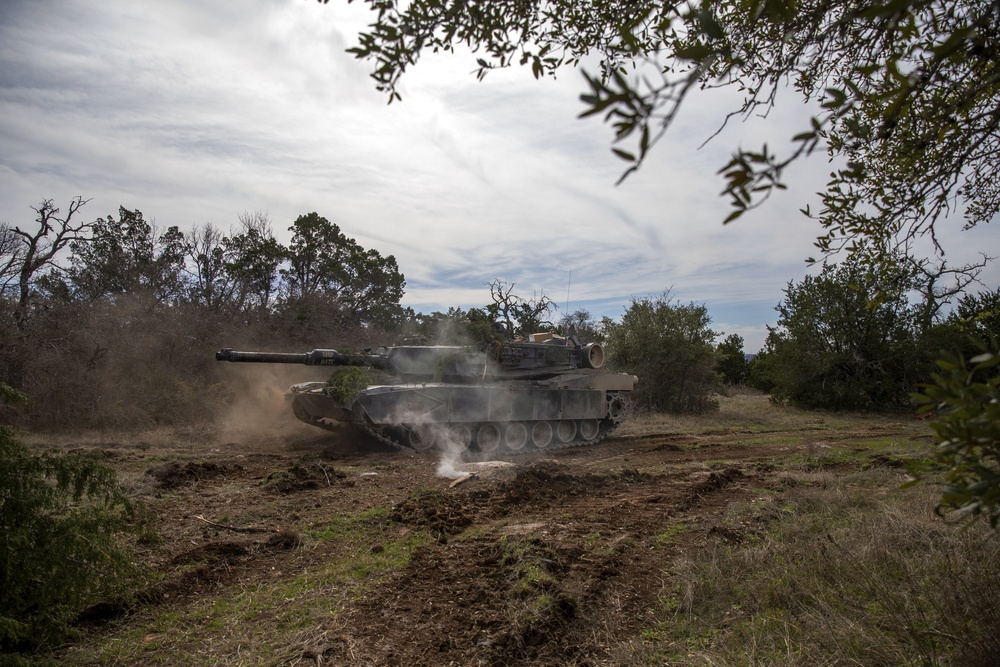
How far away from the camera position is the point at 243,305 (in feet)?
80.0

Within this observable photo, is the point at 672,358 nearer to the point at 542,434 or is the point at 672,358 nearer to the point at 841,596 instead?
the point at 542,434

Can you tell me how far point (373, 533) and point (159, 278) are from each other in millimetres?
19978

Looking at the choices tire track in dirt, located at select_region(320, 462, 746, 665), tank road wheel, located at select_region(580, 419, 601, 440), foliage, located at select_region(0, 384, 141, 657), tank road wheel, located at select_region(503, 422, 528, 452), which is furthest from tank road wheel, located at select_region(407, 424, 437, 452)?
foliage, located at select_region(0, 384, 141, 657)

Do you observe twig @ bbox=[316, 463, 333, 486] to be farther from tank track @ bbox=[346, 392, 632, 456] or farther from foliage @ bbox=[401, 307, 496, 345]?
foliage @ bbox=[401, 307, 496, 345]

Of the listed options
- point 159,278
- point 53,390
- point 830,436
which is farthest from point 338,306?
point 830,436

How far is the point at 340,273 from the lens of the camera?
29.5 meters

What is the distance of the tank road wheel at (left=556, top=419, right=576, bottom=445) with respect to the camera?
50.3 ft

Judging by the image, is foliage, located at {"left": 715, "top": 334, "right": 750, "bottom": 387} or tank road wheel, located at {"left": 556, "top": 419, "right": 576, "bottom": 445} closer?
tank road wheel, located at {"left": 556, "top": 419, "right": 576, "bottom": 445}

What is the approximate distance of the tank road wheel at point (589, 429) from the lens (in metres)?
15.9

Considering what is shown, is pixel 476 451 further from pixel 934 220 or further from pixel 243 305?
pixel 243 305

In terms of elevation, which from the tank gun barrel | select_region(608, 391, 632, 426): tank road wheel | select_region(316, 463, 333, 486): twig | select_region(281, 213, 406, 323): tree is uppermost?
select_region(281, 213, 406, 323): tree

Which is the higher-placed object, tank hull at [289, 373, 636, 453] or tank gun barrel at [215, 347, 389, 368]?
tank gun barrel at [215, 347, 389, 368]

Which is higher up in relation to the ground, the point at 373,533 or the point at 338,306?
the point at 338,306

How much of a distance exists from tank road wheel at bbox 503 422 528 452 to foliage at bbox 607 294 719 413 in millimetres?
11342
